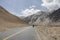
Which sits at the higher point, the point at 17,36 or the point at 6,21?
the point at 6,21

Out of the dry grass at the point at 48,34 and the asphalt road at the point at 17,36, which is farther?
the dry grass at the point at 48,34

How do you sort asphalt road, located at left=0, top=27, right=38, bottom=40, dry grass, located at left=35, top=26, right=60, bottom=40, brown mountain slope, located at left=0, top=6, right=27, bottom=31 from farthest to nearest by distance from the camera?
brown mountain slope, located at left=0, top=6, right=27, bottom=31 < dry grass, located at left=35, top=26, right=60, bottom=40 < asphalt road, located at left=0, top=27, right=38, bottom=40

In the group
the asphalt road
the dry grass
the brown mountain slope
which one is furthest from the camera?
the brown mountain slope

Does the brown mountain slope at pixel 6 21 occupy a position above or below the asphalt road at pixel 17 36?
above

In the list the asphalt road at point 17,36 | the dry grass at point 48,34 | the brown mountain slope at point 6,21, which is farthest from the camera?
the brown mountain slope at point 6,21

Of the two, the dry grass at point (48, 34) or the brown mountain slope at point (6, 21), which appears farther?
the brown mountain slope at point (6, 21)

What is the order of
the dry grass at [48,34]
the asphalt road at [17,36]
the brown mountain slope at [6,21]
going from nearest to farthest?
the asphalt road at [17,36], the dry grass at [48,34], the brown mountain slope at [6,21]

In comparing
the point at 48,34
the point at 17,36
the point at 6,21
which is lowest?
the point at 17,36

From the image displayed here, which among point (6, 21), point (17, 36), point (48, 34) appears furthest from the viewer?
point (6, 21)

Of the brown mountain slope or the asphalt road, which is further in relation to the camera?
the brown mountain slope

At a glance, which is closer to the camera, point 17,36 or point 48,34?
point 17,36

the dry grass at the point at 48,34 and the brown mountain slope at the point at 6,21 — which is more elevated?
the brown mountain slope at the point at 6,21

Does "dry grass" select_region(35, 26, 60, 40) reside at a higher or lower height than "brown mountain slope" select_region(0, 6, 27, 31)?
lower

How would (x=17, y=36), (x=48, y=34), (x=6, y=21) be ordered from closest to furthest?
1. (x=17, y=36)
2. (x=48, y=34)
3. (x=6, y=21)
